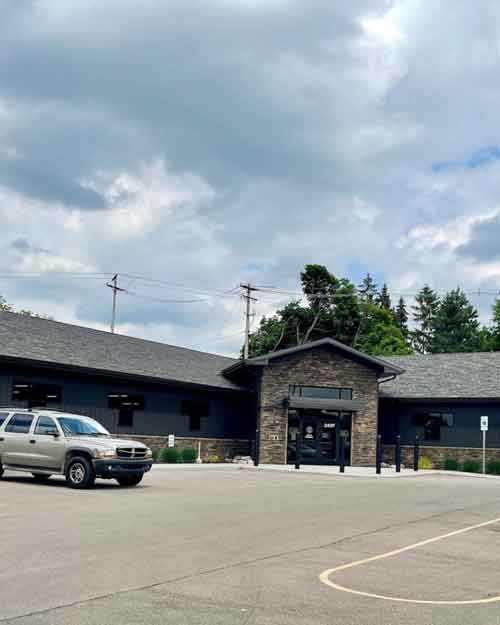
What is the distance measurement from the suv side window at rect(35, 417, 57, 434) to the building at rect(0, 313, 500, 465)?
12.2 meters

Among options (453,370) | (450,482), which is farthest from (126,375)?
(453,370)

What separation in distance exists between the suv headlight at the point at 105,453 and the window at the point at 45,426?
4.59 ft

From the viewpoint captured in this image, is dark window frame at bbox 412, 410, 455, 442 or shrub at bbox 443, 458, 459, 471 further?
dark window frame at bbox 412, 410, 455, 442

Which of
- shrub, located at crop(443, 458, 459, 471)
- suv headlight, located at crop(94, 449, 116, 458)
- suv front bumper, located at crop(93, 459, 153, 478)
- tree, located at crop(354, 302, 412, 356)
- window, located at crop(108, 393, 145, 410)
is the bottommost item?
shrub, located at crop(443, 458, 459, 471)

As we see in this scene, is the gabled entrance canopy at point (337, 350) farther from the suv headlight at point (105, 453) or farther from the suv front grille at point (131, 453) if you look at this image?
the suv headlight at point (105, 453)

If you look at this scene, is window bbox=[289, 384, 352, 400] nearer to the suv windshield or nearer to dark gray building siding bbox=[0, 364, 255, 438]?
dark gray building siding bbox=[0, 364, 255, 438]

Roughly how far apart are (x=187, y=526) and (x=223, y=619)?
6.31m

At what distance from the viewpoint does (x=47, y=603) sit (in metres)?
7.54

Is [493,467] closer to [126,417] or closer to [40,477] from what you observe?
[126,417]

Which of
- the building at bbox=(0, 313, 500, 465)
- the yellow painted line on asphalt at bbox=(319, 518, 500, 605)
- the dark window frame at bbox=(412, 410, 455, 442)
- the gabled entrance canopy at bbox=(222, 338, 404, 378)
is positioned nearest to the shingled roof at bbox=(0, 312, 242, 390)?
the building at bbox=(0, 313, 500, 465)

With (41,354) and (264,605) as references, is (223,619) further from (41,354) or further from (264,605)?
(41,354)

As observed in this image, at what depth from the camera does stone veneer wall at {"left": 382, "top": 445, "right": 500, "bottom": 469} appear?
39197 millimetres

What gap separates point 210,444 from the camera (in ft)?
126

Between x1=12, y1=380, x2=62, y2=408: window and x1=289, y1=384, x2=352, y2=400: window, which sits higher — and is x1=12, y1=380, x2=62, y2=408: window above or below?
below
